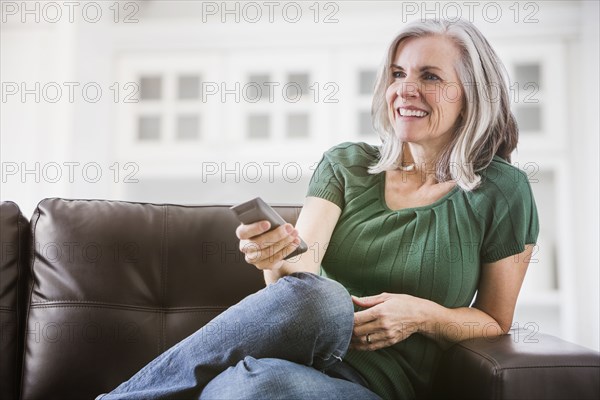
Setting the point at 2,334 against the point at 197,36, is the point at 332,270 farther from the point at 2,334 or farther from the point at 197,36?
the point at 197,36

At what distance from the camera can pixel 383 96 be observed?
1458 mm

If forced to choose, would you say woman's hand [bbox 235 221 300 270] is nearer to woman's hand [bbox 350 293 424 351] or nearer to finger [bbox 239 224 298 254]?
finger [bbox 239 224 298 254]

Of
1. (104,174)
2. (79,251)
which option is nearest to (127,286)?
(79,251)

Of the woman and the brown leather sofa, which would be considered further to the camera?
the brown leather sofa

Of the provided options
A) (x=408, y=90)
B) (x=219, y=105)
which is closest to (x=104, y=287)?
(x=408, y=90)

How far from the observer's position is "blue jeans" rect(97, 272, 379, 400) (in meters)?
0.96

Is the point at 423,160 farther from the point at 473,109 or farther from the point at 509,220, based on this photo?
the point at 509,220

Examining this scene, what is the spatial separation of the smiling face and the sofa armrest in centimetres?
50

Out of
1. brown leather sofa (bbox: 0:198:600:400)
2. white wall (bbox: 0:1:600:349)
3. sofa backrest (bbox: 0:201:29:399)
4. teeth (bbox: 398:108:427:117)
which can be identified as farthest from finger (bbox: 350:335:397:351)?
white wall (bbox: 0:1:600:349)

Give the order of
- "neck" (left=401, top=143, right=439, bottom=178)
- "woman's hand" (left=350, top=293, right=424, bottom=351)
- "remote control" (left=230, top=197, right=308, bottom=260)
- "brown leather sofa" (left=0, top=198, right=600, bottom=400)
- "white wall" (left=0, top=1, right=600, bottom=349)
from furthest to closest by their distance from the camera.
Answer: "white wall" (left=0, top=1, right=600, bottom=349)
"neck" (left=401, top=143, right=439, bottom=178)
"brown leather sofa" (left=0, top=198, right=600, bottom=400)
"woman's hand" (left=350, top=293, right=424, bottom=351)
"remote control" (left=230, top=197, right=308, bottom=260)

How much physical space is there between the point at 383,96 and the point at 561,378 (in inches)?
29.2

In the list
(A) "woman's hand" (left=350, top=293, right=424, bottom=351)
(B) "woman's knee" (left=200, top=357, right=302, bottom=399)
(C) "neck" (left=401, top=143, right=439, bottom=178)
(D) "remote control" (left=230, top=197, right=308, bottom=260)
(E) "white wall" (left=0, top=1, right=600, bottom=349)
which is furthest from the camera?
(E) "white wall" (left=0, top=1, right=600, bottom=349)

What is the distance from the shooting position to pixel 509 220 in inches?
49.1

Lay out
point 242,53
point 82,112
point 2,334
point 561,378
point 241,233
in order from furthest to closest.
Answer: point 242,53 < point 82,112 < point 2,334 < point 241,233 < point 561,378
